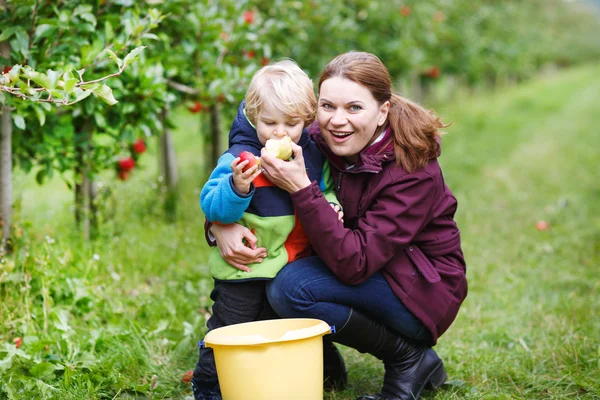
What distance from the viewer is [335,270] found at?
240 centimetres

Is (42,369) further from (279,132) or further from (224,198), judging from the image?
(279,132)

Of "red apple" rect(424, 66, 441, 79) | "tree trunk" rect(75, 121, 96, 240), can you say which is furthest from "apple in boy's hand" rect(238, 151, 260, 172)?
"red apple" rect(424, 66, 441, 79)

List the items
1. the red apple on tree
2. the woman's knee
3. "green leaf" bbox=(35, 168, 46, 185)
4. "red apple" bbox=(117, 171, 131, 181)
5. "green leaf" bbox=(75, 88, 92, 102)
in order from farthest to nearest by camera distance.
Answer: "red apple" bbox=(117, 171, 131, 181) < the red apple on tree < "green leaf" bbox=(35, 168, 46, 185) < the woman's knee < "green leaf" bbox=(75, 88, 92, 102)

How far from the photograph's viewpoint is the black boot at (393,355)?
8.25 ft

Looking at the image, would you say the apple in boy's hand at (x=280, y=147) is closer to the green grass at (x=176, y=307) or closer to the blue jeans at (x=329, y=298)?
the blue jeans at (x=329, y=298)

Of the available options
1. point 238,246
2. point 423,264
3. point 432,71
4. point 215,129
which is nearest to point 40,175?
point 238,246

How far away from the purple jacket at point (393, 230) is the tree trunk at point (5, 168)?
1.40 metres

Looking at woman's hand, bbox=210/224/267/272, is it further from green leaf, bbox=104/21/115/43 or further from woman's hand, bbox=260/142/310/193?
green leaf, bbox=104/21/115/43

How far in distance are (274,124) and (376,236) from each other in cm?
52

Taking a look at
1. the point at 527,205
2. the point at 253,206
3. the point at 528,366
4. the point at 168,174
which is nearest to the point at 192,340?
the point at 253,206

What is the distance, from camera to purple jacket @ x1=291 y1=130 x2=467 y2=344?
7.67 ft

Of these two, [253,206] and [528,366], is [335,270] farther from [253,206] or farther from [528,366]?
[528,366]

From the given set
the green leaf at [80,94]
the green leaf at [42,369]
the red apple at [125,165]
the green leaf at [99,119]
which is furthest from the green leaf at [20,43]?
the red apple at [125,165]

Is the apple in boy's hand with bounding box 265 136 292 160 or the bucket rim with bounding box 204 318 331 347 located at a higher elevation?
the apple in boy's hand with bounding box 265 136 292 160
